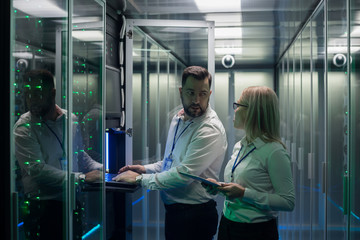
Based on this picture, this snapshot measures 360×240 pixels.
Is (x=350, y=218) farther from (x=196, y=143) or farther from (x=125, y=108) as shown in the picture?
(x=125, y=108)

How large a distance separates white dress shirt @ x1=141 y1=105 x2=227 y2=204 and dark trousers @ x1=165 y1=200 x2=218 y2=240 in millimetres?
44

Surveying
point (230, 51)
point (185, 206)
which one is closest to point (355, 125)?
point (185, 206)

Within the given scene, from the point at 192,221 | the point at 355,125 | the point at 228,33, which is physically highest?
the point at 228,33

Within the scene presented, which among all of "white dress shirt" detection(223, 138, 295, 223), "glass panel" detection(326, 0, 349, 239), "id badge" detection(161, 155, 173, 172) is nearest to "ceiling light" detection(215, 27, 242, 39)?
"glass panel" detection(326, 0, 349, 239)

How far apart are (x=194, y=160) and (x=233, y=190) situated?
0.54 m

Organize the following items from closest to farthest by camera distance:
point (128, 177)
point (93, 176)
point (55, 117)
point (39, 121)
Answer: point (39, 121) → point (55, 117) → point (93, 176) → point (128, 177)

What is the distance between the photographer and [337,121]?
2.62 m

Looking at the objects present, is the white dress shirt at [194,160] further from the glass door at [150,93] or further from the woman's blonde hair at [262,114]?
the glass door at [150,93]

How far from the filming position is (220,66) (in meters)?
5.22

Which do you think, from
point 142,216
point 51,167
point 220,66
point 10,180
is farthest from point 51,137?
point 220,66

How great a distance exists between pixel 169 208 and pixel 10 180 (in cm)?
112

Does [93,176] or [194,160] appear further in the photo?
[93,176]

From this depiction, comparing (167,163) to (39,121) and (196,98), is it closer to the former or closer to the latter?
(196,98)

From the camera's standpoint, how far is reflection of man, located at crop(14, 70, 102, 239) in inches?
71.7
